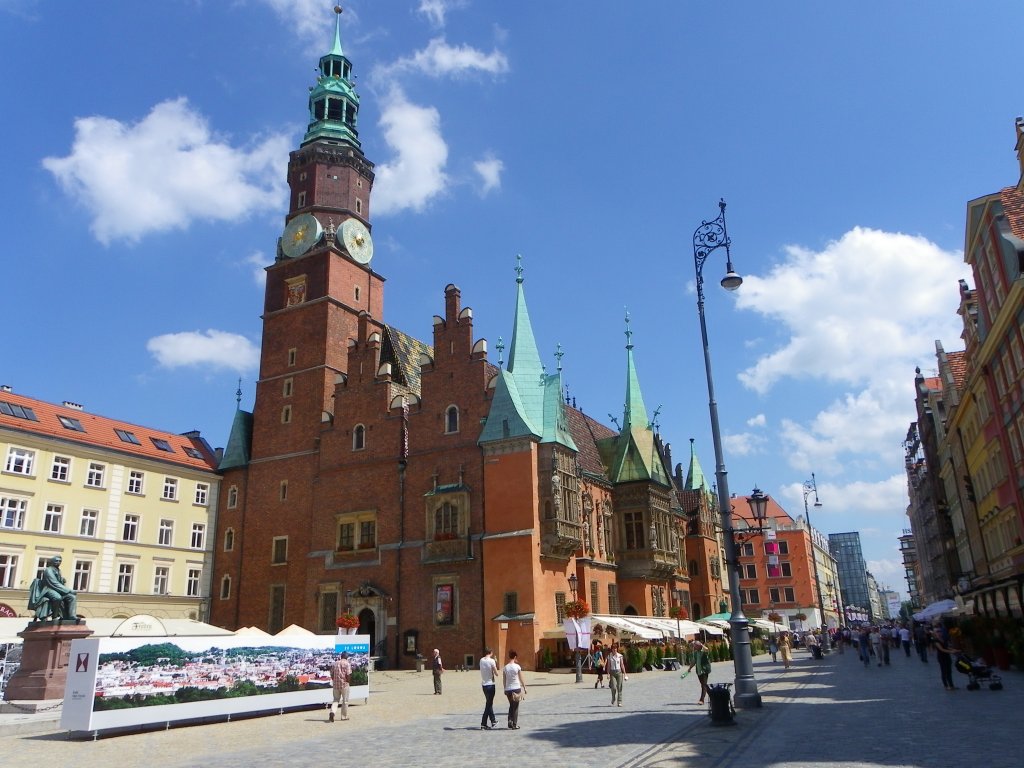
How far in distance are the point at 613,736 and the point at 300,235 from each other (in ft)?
141

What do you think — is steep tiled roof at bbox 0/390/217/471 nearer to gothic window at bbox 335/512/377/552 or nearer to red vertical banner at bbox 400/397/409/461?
gothic window at bbox 335/512/377/552

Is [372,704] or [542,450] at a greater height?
[542,450]

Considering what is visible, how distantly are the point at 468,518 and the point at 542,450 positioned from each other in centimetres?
507

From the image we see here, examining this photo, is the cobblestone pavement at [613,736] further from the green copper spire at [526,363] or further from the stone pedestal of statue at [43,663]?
the green copper spire at [526,363]

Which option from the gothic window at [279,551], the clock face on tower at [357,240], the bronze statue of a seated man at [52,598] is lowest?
the bronze statue of a seated man at [52,598]

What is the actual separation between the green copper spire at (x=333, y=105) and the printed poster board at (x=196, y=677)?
40.3 metres

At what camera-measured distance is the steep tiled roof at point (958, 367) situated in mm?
42606

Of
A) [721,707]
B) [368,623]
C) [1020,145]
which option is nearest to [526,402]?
[368,623]

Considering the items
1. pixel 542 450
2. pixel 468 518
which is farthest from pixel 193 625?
pixel 542 450

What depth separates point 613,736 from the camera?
48.6ft

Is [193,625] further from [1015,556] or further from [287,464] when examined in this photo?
[1015,556]

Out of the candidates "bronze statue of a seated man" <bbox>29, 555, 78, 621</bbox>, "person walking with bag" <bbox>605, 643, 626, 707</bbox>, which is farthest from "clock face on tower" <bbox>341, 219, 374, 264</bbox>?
"person walking with bag" <bbox>605, 643, 626, 707</bbox>

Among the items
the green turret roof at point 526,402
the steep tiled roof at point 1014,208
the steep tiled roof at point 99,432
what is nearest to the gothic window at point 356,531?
the green turret roof at point 526,402

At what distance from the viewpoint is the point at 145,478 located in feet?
149
